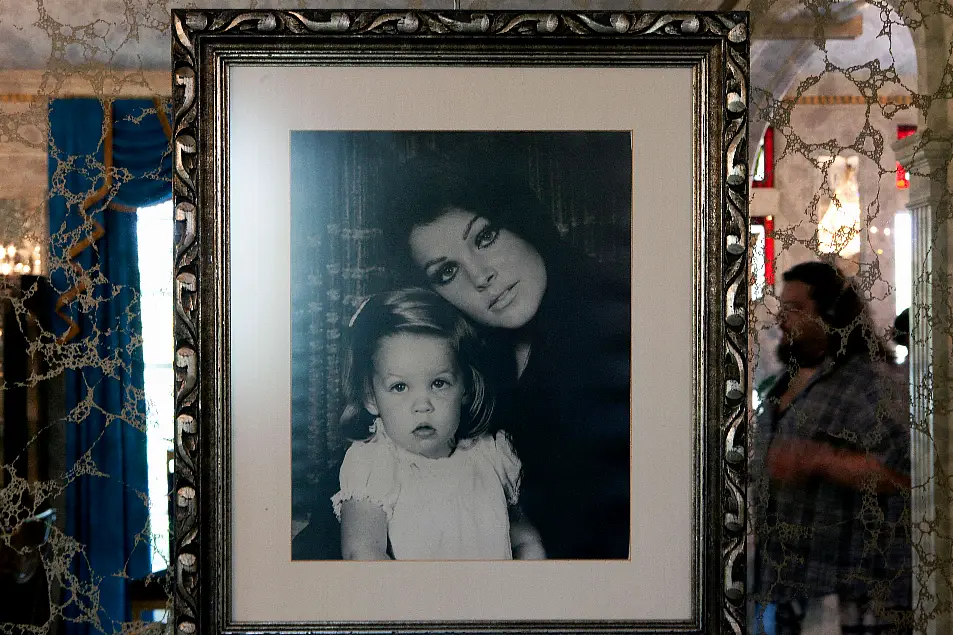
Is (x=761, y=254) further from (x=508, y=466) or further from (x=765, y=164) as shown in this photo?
(x=508, y=466)

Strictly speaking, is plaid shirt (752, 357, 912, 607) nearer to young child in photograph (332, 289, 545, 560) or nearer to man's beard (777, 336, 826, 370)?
man's beard (777, 336, 826, 370)

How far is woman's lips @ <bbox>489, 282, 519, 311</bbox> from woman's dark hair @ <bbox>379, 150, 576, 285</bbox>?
6 cm

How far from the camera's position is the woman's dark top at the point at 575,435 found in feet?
3.33

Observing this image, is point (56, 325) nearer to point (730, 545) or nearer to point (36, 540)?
point (36, 540)

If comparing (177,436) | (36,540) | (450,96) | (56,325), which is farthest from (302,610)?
(450,96)

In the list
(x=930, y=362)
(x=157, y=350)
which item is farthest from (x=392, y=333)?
(x=930, y=362)

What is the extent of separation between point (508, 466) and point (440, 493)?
0.10 metres

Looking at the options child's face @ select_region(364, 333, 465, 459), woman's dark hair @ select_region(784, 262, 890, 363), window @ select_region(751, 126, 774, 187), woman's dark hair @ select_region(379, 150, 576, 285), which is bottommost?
child's face @ select_region(364, 333, 465, 459)

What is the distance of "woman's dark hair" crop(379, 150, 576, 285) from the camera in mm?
1000

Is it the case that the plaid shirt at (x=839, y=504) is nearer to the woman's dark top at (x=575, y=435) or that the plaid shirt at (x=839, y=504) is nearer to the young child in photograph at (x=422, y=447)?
the woman's dark top at (x=575, y=435)

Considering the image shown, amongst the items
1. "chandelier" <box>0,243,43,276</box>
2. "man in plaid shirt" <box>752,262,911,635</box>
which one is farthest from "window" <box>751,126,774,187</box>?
"chandelier" <box>0,243,43,276</box>

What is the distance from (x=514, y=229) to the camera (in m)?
1.01

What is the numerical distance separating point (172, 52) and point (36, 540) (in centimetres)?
68

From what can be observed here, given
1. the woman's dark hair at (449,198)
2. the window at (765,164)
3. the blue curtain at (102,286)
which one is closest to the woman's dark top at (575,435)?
the woman's dark hair at (449,198)
